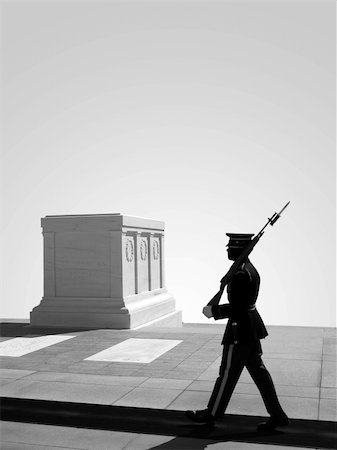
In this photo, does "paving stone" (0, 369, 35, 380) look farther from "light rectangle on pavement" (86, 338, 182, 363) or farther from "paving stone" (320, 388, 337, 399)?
"paving stone" (320, 388, 337, 399)

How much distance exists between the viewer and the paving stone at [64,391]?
6219mm

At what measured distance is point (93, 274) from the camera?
12016 mm

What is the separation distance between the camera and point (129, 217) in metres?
12.2

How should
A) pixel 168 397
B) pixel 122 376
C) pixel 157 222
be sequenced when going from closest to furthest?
1. pixel 168 397
2. pixel 122 376
3. pixel 157 222

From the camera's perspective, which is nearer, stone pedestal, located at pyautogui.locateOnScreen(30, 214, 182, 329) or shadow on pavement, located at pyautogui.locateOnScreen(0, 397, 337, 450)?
shadow on pavement, located at pyautogui.locateOnScreen(0, 397, 337, 450)

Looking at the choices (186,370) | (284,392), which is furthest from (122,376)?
(284,392)

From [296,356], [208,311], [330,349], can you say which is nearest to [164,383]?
[208,311]

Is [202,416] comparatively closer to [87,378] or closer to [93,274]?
[87,378]

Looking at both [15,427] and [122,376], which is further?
[122,376]

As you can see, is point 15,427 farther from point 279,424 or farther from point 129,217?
point 129,217

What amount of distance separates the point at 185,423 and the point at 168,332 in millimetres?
5481

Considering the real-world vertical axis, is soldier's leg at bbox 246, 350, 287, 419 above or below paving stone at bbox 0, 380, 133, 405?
above

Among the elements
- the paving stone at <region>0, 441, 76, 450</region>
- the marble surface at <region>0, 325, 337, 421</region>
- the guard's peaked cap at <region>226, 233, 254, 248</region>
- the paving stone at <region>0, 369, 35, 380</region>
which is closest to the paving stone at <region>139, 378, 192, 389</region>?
the marble surface at <region>0, 325, 337, 421</region>

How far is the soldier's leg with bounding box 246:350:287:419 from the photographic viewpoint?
201 inches
